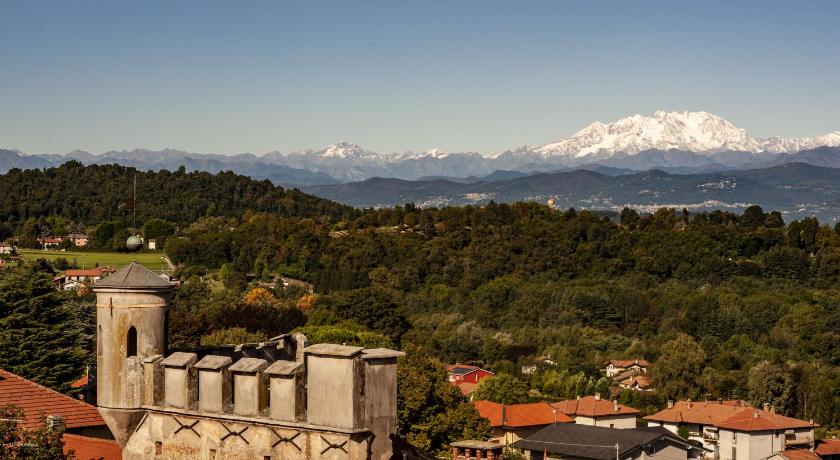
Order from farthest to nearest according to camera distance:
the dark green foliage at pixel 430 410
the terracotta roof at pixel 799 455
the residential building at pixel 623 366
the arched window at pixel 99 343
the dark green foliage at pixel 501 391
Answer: the residential building at pixel 623 366
the dark green foliage at pixel 501 391
the terracotta roof at pixel 799 455
the dark green foliage at pixel 430 410
the arched window at pixel 99 343

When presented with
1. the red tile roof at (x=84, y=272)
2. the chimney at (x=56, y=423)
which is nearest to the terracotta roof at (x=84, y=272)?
the red tile roof at (x=84, y=272)

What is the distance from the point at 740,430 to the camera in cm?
5809

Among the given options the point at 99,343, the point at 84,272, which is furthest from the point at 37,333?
the point at 84,272

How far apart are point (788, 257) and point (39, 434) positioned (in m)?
→ 108

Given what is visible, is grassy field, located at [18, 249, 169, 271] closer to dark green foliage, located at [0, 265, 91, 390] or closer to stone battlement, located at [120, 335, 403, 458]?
dark green foliage, located at [0, 265, 91, 390]

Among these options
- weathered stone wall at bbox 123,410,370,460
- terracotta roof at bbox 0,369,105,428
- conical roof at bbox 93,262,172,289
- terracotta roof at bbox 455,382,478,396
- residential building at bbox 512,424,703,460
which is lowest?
terracotta roof at bbox 455,382,478,396

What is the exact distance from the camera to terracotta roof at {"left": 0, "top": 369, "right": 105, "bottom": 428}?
44.3ft

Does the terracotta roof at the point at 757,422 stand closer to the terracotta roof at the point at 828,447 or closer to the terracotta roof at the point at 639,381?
the terracotta roof at the point at 828,447

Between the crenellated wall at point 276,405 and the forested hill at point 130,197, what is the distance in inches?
5220

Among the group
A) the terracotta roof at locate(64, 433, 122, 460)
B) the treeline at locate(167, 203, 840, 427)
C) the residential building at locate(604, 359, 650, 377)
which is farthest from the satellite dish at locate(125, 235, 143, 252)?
the residential building at locate(604, 359, 650, 377)

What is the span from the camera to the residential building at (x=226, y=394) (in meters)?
9.56

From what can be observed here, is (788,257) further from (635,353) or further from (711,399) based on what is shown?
(711,399)

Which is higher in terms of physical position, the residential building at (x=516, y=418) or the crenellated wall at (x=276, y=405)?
the crenellated wall at (x=276, y=405)

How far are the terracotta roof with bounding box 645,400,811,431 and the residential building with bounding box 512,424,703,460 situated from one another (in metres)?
5.45
